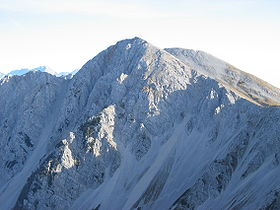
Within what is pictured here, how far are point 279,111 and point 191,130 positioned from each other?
132ft

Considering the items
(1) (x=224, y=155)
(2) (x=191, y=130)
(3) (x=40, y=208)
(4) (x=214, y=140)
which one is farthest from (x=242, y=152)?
(3) (x=40, y=208)

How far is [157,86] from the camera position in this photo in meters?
178

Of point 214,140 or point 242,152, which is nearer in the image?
point 242,152

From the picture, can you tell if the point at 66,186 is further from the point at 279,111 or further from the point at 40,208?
the point at 279,111

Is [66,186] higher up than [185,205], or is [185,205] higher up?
[185,205]

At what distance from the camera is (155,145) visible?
166m

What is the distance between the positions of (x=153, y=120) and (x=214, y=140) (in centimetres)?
2961

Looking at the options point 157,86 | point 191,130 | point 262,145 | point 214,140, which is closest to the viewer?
point 262,145

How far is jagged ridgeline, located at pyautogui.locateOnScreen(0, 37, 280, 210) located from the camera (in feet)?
440

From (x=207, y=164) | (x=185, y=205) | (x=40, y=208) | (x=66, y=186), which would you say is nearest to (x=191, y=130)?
(x=207, y=164)

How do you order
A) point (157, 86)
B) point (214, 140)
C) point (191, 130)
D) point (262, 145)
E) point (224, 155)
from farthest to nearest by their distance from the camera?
point (157, 86) → point (191, 130) → point (214, 140) → point (224, 155) → point (262, 145)

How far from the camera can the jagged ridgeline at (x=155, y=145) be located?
134 m

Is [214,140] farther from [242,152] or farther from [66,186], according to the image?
[66,186]

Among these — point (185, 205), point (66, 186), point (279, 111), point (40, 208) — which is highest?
point (279, 111)
